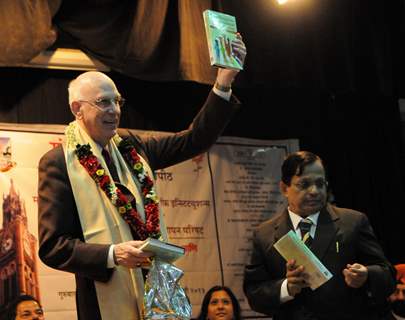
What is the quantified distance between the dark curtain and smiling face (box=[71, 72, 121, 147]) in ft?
5.59

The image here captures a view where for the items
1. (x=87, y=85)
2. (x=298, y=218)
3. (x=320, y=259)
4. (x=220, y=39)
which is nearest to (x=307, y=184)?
(x=298, y=218)

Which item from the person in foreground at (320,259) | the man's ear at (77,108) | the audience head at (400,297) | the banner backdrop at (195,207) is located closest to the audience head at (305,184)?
the person in foreground at (320,259)

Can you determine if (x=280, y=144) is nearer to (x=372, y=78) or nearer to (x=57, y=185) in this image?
(x=372, y=78)

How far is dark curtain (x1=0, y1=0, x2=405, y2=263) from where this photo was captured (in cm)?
486

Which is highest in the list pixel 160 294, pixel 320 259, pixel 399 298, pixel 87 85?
pixel 87 85

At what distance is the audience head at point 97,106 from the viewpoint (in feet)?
9.45

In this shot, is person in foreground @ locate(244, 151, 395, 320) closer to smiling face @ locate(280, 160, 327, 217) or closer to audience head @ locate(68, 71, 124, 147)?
smiling face @ locate(280, 160, 327, 217)

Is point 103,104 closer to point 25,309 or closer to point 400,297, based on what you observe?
point 25,309

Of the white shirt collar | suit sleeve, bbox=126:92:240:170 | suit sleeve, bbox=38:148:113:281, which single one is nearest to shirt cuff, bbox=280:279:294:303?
the white shirt collar

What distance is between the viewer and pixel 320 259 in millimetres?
3432

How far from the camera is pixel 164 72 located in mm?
4930

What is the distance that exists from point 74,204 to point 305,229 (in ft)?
4.04

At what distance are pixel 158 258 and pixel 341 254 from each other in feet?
3.77

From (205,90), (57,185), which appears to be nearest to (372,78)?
(205,90)
